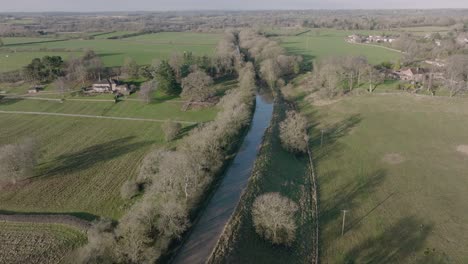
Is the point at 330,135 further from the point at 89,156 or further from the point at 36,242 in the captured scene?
the point at 36,242

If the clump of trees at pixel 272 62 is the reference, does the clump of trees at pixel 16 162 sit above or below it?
below

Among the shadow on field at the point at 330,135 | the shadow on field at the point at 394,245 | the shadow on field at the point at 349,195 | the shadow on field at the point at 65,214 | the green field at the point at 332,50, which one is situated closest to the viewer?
the shadow on field at the point at 394,245

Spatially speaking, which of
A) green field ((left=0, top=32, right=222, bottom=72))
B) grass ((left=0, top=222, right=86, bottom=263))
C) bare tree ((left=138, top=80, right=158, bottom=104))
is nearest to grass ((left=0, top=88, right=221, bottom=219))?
bare tree ((left=138, top=80, right=158, bottom=104))

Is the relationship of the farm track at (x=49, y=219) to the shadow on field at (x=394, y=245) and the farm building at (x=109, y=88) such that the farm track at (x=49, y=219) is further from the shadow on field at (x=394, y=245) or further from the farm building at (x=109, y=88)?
the farm building at (x=109, y=88)

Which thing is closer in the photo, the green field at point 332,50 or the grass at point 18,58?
the grass at point 18,58

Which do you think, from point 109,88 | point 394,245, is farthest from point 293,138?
point 109,88

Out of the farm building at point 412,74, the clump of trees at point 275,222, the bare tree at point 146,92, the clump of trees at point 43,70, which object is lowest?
the clump of trees at point 275,222

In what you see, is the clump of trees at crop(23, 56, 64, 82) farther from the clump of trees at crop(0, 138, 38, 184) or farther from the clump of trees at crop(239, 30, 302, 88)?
the clump of trees at crop(239, 30, 302, 88)

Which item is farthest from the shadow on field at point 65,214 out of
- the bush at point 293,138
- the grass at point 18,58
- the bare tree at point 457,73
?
the bare tree at point 457,73

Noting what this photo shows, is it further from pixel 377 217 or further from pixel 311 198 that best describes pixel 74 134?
pixel 377 217
